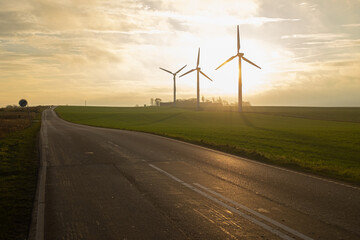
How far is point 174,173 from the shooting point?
34.9 ft

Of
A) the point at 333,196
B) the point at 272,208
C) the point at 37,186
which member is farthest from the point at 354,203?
the point at 37,186

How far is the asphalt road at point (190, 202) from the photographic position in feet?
18.4

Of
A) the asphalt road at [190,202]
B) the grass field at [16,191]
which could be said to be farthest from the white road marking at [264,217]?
the grass field at [16,191]

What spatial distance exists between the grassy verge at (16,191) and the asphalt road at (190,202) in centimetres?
35

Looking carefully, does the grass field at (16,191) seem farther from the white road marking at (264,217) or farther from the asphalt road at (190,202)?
the white road marking at (264,217)

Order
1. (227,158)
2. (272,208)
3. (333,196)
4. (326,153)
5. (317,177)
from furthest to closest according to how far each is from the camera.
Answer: (326,153) < (227,158) < (317,177) < (333,196) < (272,208)

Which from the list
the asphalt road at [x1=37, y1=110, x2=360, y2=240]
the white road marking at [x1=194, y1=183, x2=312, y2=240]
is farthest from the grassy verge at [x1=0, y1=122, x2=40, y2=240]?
the white road marking at [x1=194, y1=183, x2=312, y2=240]

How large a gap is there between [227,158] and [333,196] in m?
6.48

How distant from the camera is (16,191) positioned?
8.54m

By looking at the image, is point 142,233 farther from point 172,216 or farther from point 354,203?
point 354,203

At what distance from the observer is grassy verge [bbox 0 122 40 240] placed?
5.94 metres

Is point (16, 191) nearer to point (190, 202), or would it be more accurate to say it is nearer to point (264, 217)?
point (190, 202)

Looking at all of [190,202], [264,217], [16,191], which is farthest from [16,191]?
[264,217]

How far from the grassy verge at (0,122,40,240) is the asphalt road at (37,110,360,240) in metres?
0.35
